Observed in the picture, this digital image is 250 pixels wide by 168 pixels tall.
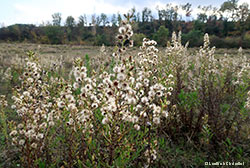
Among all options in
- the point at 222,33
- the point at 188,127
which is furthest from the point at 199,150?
the point at 222,33

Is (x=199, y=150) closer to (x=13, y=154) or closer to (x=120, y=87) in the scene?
(x=120, y=87)

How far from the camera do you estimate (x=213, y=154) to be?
2627 millimetres

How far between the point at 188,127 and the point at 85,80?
2.32 metres

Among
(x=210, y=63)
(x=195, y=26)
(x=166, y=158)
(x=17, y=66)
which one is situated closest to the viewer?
(x=166, y=158)

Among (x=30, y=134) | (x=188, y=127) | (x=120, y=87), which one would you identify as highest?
(x=120, y=87)

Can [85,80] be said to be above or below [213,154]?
above

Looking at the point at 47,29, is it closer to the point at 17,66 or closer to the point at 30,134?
the point at 17,66

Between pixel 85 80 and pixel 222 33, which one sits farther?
pixel 222 33

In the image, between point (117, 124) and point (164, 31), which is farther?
point (164, 31)

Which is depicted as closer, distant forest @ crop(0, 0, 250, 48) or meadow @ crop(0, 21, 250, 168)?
meadow @ crop(0, 21, 250, 168)

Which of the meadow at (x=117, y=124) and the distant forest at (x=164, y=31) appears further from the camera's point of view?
the distant forest at (x=164, y=31)

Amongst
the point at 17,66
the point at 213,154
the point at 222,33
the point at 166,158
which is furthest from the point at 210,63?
the point at 222,33

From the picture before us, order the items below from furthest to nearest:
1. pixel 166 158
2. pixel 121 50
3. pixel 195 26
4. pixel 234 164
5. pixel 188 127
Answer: pixel 195 26 < pixel 188 127 < pixel 166 158 < pixel 234 164 < pixel 121 50

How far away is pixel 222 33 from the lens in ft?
155
